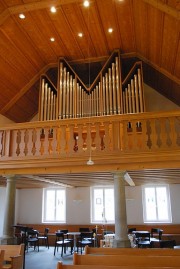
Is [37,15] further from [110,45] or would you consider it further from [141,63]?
[141,63]

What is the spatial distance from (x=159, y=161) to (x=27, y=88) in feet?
18.1

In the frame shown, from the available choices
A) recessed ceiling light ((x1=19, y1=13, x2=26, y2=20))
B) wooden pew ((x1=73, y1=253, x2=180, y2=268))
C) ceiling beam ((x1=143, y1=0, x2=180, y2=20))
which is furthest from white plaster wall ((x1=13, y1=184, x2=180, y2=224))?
recessed ceiling light ((x1=19, y1=13, x2=26, y2=20))

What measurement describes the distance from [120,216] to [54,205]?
6728 mm

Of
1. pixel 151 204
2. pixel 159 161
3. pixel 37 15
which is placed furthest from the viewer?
pixel 151 204

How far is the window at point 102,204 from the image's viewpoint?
1150 cm

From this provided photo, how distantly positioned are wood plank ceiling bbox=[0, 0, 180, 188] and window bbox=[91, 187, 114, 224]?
3703 mm

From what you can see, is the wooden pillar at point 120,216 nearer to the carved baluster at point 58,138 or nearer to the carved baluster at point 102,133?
the carved baluster at point 102,133

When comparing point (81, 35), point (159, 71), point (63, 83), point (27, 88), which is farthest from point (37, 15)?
point (159, 71)

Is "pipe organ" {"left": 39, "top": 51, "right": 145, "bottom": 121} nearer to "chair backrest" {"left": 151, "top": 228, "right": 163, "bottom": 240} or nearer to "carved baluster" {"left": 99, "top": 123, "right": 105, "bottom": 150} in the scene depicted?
"carved baluster" {"left": 99, "top": 123, "right": 105, "bottom": 150}

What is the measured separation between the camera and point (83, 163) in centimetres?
609

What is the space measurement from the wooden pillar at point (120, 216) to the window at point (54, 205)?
6364mm

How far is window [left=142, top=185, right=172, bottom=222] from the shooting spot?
36.2 feet

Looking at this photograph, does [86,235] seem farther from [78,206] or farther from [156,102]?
[156,102]

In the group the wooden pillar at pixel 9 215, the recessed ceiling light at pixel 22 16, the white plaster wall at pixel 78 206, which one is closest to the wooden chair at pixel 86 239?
the white plaster wall at pixel 78 206
